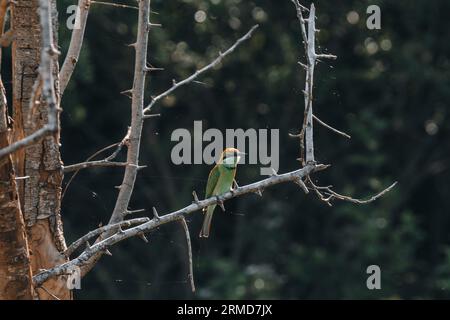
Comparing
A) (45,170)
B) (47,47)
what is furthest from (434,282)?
(47,47)

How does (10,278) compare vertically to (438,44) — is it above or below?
below

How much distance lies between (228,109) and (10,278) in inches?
212

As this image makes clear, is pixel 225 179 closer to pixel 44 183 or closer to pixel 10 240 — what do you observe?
pixel 44 183

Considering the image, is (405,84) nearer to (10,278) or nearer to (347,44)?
(347,44)

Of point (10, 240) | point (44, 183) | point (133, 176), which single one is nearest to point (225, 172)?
point (133, 176)

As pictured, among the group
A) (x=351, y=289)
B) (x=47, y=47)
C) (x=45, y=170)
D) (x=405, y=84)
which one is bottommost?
(x=351, y=289)

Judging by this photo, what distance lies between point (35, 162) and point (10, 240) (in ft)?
1.24

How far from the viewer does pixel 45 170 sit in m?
2.77

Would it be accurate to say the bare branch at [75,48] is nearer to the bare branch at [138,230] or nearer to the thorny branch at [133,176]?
the thorny branch at [133,176]

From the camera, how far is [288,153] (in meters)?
7.80

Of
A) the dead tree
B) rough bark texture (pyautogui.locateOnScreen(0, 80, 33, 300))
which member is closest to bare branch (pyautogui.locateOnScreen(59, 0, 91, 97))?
the dead tree

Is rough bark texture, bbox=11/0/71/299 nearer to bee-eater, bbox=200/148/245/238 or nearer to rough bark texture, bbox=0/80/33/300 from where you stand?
rough bark texture, bbox=0/80/33/300

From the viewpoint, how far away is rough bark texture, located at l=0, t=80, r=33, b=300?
95.3 inches

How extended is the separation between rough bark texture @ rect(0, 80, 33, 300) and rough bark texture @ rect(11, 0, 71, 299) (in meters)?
0.24
